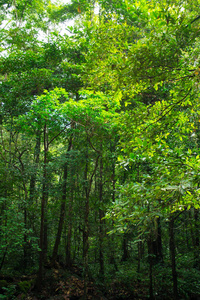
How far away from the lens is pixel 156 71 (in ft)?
9.41

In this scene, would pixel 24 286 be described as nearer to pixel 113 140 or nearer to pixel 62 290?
pixel 62 290

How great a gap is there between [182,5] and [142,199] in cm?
260

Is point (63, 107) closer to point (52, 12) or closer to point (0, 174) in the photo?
point (0, 174)

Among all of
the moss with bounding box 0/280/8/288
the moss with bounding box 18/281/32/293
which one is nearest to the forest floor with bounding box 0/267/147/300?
the moss with bounding box 18/281/32/293

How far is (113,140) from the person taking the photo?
696 centimetres

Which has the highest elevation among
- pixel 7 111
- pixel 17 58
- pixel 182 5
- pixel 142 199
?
pixel 17 58

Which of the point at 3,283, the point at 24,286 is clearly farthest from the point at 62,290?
the point at 3,283

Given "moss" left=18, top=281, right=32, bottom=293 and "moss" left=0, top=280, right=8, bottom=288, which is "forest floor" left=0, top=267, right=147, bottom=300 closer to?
"moss" left=18, top=281, right=32, bottom=293

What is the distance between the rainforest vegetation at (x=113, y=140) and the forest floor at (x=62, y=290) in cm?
4

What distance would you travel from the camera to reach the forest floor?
22.4ft

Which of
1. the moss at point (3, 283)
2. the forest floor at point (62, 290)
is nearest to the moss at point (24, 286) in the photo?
the forest floor at point (62, 290)

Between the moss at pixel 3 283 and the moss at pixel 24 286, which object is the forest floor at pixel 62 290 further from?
the moss at pixel 3 283

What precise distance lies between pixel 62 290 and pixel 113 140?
5.99 meters

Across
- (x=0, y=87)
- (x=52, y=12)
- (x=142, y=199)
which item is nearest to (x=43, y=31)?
(x=52, y=12)
